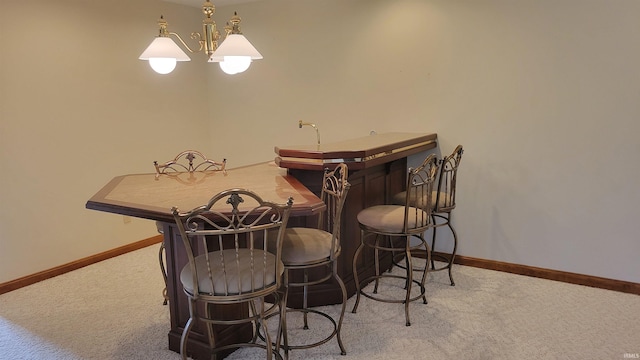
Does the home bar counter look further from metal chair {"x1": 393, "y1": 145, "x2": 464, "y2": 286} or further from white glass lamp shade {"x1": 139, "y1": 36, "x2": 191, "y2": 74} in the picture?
white glass lamp shade {"x1": 139, "y1": 36, "x2": 191, "y2": 74}

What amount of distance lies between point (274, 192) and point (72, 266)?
2449 mm

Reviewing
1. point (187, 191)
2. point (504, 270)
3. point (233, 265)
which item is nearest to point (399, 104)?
point (504, 270)

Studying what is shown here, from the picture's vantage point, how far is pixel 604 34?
3.06 metres

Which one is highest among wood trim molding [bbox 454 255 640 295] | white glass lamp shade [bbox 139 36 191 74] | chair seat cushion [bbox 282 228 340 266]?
white glass lamp shade [bbox 139 36 191 74]

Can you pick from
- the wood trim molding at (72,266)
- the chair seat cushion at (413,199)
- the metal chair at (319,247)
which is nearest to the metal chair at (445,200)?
the chair seat cushion at (413,199)

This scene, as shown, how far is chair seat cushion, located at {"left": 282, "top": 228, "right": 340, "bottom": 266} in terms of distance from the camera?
7.47ft

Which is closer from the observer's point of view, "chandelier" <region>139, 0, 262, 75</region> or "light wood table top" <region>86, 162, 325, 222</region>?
"light wood table top" <region>86, 162, 325, 222</region>

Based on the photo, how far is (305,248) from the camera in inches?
92.1

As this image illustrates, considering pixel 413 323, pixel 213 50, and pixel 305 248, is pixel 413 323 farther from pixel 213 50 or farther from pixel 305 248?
pixel 213 50

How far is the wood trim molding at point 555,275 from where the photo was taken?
126 inches

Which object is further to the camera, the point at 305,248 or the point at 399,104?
the point at 399,104

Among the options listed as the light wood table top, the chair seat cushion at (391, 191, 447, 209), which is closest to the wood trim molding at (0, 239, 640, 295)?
the chair seat cushion at (391, 191, 447, 209)

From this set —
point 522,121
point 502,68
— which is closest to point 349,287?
point 522,121

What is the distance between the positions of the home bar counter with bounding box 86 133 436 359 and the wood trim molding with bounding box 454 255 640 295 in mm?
942
